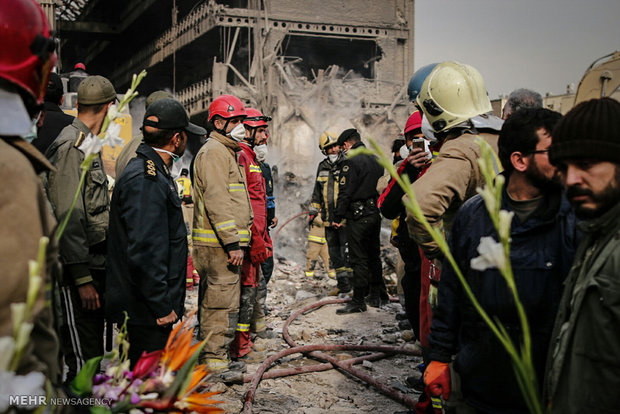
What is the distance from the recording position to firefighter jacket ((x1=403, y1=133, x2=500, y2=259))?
283 centimetres

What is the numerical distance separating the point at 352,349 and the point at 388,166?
192 inches

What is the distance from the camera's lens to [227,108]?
534 centimetres

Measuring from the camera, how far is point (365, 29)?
27797mm

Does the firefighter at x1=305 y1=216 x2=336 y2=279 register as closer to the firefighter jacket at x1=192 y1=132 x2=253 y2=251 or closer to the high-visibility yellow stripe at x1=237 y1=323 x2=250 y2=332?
the high-visibility yellow stripe at x1=237 y1=323 x2=250 y2=332

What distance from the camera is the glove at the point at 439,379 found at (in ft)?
7.89

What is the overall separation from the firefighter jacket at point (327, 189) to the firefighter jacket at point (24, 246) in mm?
7628

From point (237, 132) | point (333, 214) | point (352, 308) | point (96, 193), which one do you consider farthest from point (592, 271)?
point (333, 214)

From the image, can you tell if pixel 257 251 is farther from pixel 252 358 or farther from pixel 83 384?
pixel 83 384

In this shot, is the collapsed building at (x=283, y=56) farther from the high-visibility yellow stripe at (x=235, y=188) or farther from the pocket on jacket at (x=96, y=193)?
the pocket on jacket at (x=96, y=193)

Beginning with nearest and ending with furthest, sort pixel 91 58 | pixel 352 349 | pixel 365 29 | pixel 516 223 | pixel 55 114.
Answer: pixel 516 223
pixel 55 114
pixel 352 349
pixel 365 29
pixel 91 58

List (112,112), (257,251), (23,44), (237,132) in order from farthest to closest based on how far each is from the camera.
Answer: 1. (257,251)
2. (237,132)
3. (112,112)
4. (23,44)

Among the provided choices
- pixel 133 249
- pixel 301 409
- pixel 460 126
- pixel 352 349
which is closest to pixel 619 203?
pixel 460 126

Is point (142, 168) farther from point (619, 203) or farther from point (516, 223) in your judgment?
point (619, 203)

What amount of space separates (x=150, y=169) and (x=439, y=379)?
2050mm
